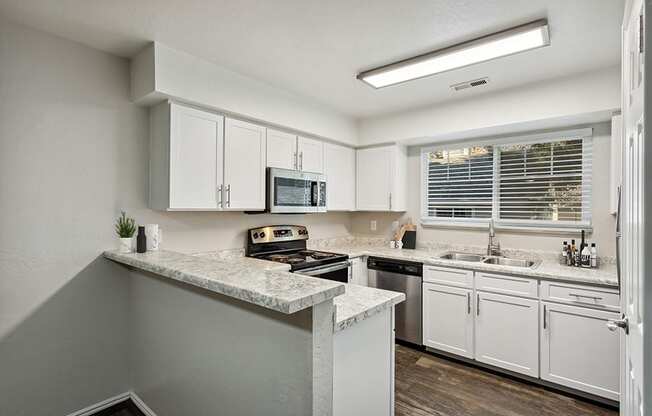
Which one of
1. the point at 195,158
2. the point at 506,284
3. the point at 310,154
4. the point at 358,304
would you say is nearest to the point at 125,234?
the point at 195,158

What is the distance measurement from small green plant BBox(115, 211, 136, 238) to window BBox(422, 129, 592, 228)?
300 cm

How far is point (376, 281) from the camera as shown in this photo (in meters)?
3.50

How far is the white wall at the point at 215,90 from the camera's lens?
223 cm

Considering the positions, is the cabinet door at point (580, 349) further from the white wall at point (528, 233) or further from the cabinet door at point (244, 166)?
the cabinet door at point (244, 166)

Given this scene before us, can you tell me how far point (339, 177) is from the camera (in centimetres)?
388

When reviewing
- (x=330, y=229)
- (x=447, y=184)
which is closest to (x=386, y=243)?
(x=330, y=229)

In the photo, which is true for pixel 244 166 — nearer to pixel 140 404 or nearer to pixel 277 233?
pixel 277 233

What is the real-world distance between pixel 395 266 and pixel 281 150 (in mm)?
1631

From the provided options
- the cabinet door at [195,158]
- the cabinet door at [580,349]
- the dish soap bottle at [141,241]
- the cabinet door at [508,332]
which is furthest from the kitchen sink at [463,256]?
the dish soap bottle at [141,241]

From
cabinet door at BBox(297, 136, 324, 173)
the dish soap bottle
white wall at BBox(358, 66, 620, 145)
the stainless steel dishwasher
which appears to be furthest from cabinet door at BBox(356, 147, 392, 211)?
the dish soap bottle

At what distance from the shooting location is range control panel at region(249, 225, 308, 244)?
3194 mm

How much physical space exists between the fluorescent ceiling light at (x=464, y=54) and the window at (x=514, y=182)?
4.45 ft

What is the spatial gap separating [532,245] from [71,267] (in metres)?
3.85

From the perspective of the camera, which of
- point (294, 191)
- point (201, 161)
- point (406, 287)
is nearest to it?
point (201, 161)
